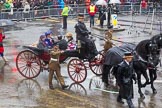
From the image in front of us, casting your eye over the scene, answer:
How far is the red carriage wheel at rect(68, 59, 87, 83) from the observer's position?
13812 mm

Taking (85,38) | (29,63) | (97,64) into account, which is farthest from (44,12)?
(85,38)

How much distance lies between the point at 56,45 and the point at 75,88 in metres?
1.50

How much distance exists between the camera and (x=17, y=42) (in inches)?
893

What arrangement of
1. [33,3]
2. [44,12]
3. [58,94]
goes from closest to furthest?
[58,94], [33,3], [44,12]

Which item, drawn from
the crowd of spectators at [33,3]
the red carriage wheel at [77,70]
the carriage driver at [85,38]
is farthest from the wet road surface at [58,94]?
the crowd of spectators at [33,3]

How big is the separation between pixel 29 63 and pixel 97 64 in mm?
2255

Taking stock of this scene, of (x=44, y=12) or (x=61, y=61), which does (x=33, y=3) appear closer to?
(x=44, y=12)

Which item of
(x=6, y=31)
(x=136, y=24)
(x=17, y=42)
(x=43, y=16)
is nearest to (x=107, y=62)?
(x=17, y=42)

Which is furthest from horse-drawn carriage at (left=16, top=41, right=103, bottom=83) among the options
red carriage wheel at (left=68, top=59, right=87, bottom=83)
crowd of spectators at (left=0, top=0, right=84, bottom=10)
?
crowd of spectators at (left=0, top=0, right=84, bottom=10)

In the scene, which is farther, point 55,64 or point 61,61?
point 61,61

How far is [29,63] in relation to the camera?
14.5 metres

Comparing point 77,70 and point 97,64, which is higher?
point 97,64

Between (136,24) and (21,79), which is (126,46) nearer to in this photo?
(21,79)

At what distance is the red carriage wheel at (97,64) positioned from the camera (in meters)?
14.2
